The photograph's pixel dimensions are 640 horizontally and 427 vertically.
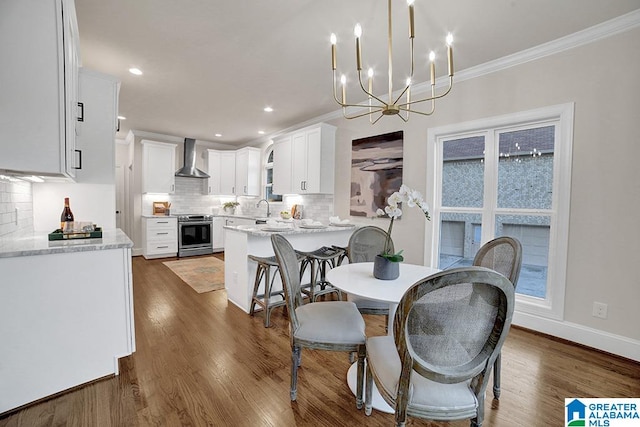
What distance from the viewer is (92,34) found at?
8.00 ft

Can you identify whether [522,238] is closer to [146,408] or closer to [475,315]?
[475,315]

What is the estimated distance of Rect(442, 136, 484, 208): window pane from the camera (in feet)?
10.2

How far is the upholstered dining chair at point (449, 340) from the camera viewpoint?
36.3 inches

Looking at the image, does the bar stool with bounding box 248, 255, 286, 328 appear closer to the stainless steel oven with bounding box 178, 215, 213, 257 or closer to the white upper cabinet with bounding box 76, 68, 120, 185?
the white upper cabinet with bounding box 76, 68, 120, 185

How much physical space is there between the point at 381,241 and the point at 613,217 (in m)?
1.88

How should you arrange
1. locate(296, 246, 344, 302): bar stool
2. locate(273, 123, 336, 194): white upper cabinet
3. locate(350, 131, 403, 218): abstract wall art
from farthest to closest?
locate(273, 123, 336, 194): white upper cabinet
locate(350, 131, 403, 218): abstract wall art
locate(296, 246, 344, 302): bar stool

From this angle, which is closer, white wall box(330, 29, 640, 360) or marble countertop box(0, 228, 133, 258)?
marble countertop box(0, 228, 133, 258)

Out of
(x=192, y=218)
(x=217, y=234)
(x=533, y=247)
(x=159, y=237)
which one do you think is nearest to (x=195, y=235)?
(x=192, y=218)

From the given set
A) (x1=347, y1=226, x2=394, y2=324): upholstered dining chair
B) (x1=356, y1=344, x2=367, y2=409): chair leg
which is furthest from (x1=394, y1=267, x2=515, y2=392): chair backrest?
(x1=347, y1=226, x2=394, y2=324): upholstered dining chair

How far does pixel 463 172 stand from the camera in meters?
3.24

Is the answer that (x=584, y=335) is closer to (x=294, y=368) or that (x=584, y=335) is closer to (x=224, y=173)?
(x=294, y=368)

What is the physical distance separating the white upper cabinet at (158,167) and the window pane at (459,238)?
555cm

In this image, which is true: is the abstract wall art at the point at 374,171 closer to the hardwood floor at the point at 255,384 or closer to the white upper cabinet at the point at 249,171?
the hardwood floor at the point at 255,384

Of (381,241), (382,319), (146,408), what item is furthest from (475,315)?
(382,319)
